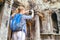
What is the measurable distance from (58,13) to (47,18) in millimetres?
468

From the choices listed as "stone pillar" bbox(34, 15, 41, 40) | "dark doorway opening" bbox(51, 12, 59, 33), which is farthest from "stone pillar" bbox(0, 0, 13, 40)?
"dark doorway opening" bbox(51, 12, 59, 33)

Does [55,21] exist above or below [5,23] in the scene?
above

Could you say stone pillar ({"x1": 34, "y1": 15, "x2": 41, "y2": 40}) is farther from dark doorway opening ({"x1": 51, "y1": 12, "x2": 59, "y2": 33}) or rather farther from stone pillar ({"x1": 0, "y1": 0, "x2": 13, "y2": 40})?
stone pillar ({"x1": 0, "y1": 0, "x2": 13, "y2": 40})

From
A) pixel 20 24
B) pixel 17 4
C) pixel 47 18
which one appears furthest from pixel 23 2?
pixel 20 24

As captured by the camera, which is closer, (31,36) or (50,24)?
(31,36)

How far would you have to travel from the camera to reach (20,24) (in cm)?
450

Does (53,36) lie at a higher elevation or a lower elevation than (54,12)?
lower

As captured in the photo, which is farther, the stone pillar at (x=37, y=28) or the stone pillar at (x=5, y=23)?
the stone pillar at (x=37, y=28)

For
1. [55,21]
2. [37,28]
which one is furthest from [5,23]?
[55,21]

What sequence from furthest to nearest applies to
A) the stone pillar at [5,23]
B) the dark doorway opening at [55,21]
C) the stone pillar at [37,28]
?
the dark doorway opening at [55,21] < the stone pillar at [37,28] < the stone pillar at [5,23]

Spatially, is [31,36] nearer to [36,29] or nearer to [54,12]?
[36,29]

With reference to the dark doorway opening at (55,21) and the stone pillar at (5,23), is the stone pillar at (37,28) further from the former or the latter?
the stone pillar at (5,23)

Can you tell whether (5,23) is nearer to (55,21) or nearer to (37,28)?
(37,28)

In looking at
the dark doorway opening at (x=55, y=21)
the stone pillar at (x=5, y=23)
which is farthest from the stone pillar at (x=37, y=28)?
the stone pillar at (x=5, y=23)
